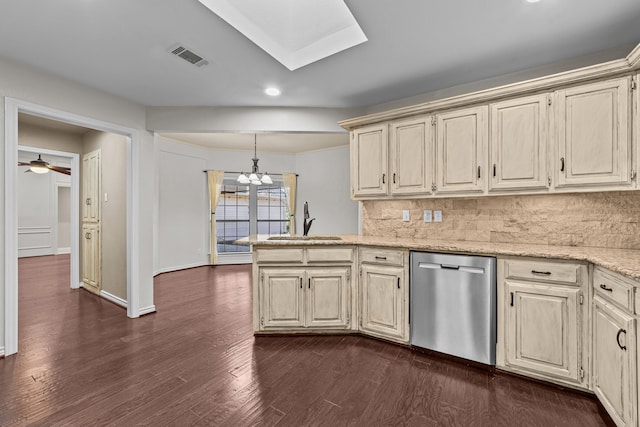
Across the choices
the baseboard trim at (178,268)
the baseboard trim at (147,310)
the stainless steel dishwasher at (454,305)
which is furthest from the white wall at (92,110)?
the stainless steel dishwasher at (454,305)

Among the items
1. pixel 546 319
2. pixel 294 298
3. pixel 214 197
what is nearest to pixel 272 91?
pixel 294 298

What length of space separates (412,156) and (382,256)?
1.05m

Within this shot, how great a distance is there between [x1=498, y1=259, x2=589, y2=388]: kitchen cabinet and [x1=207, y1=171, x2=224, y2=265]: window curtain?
Answer: 18.8 ft

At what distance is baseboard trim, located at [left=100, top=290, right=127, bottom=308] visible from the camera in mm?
3894

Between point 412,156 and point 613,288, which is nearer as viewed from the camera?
point 613,288

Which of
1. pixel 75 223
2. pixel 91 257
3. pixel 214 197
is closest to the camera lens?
pixel 91 257

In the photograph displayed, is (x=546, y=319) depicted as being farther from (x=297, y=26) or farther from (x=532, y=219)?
(x=297, y=26)

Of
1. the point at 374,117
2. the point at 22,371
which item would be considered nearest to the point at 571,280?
the point at 374,117

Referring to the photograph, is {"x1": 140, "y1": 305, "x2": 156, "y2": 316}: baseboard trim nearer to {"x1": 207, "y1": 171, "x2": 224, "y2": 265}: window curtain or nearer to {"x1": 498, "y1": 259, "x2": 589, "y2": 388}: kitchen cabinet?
{"x1": 207, "y1": 171, "x2": 224, "y2": 265}: window curtain

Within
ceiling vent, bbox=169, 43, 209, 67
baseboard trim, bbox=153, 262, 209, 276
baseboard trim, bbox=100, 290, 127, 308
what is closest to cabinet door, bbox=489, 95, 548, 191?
ceiling vent, bbox=169, 43, 209, 67

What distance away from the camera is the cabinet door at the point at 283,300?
115 inches

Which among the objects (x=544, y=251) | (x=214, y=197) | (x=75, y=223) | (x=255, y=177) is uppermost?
(x=255, y=177)

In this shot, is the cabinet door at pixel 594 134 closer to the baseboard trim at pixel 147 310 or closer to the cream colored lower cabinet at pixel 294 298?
the cream colored lower cabinet at pixel 294 298

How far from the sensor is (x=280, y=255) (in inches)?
114
